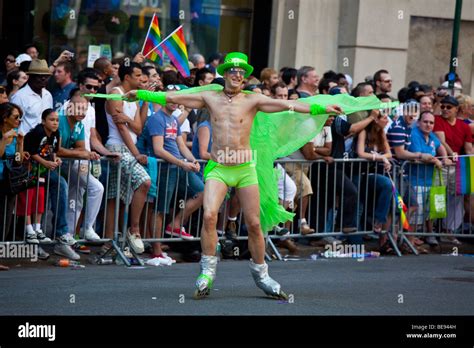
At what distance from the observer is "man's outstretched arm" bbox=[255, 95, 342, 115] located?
449 inches

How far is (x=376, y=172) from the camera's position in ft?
52.0

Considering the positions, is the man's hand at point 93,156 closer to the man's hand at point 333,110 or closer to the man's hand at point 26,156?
the man's hand at point 26,156

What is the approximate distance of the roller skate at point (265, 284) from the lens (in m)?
11.4

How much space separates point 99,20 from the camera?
20.3 m

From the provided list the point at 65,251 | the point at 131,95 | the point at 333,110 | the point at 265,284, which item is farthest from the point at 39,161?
the point at 333,110

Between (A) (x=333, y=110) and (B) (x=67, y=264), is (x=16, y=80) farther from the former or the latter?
(A) (x=333, y=110)

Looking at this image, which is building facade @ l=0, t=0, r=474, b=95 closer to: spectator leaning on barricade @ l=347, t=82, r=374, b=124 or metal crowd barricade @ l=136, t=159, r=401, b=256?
spectator leaning on barricade @ l=347, t=82, r=374, b=124

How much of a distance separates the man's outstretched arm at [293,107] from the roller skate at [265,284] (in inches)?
57.4

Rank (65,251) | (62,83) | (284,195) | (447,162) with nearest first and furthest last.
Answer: (65,251) → (284,195) → (62,83) → (447,162)

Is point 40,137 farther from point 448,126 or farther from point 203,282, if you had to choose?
point 448,126

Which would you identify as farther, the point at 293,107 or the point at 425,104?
the point at 425,104

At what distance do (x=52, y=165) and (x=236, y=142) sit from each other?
262 centimetres
